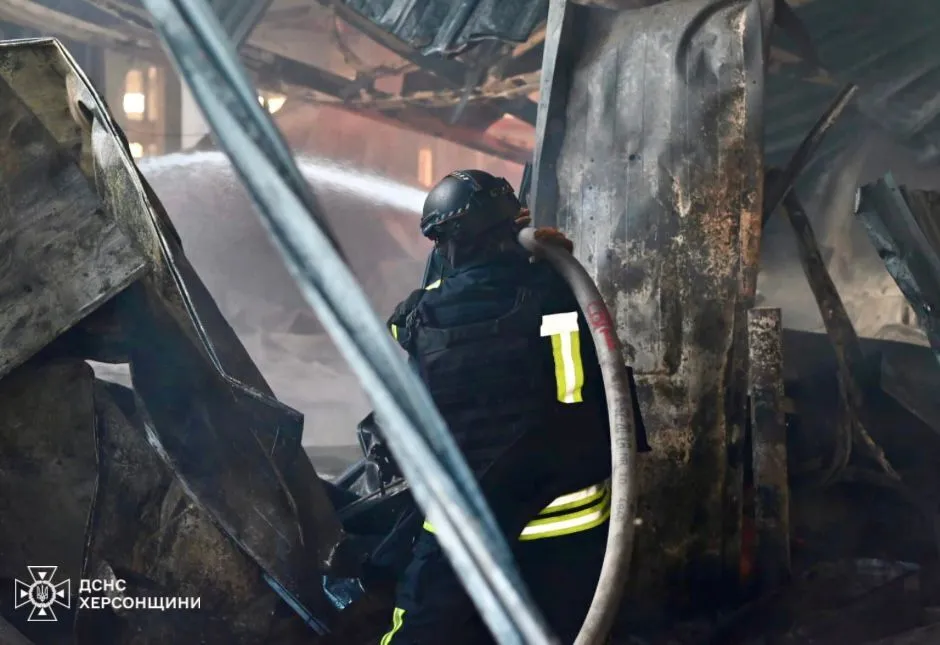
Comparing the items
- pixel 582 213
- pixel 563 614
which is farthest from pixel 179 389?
pixel 582 213

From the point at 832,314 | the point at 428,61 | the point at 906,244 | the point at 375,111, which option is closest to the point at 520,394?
the point at 832,314

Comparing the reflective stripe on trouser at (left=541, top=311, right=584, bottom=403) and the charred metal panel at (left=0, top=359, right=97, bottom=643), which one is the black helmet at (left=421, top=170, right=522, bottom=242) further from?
the charred metal panel at (left=0, top=359, right=97, bottom=643)

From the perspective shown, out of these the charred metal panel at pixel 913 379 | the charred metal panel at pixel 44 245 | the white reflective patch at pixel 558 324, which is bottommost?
the charred metal panel at pixel 913 379

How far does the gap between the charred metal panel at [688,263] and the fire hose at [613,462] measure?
0.87 metres

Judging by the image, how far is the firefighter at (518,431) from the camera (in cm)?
209

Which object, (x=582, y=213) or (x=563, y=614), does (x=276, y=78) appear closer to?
(x=582, y=213)

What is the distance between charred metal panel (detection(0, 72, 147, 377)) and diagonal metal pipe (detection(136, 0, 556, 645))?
0.80 metres

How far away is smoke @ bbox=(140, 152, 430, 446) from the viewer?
7.66 meters

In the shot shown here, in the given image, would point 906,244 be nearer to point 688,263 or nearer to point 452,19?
point 688,263

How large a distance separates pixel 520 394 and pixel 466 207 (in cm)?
55

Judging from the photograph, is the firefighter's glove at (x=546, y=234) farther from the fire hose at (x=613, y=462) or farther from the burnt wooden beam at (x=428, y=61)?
the burnt wooden beam at (x=428, y=61)

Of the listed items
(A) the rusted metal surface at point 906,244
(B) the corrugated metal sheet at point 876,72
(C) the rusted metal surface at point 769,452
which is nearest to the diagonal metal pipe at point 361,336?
(C) the rusted metal surface at point 769,452

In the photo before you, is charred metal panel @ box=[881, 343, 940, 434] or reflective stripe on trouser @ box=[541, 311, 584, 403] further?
charred metal panel @ box=[881, 343, 940, 434]

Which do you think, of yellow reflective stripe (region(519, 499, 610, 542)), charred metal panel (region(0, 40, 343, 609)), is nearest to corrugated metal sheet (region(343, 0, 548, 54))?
charred metal panel (region(0, 40, 343, 609))
